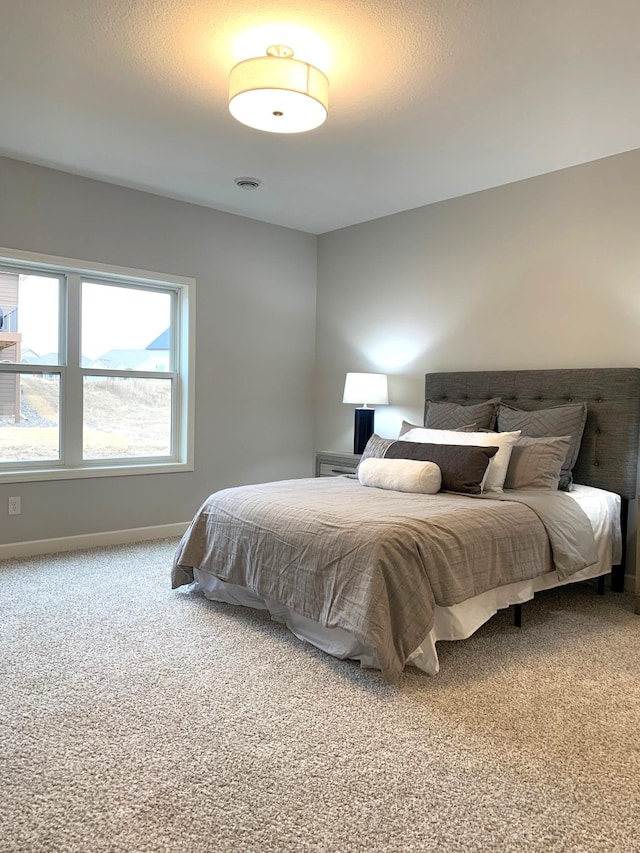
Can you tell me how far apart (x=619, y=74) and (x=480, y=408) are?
76.9 inches

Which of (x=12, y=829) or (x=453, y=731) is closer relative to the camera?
(x=12, y=829)

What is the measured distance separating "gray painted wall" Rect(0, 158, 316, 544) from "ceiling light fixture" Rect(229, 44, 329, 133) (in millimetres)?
2027

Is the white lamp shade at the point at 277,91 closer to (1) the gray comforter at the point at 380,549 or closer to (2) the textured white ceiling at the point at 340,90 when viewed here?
(2) the textured white ceiling at the point at 340,90

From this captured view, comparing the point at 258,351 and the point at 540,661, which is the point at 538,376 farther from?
the point at 258,351

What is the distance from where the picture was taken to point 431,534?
252cm

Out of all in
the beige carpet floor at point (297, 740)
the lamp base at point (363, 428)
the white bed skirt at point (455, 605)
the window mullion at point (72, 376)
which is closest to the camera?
the beige carpet floor at point (297, 740)

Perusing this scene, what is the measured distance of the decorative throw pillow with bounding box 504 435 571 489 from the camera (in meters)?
3.37

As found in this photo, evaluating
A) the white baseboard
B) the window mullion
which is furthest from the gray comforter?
the window mullion

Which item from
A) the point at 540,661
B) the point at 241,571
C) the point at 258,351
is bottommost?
the point at 540,661

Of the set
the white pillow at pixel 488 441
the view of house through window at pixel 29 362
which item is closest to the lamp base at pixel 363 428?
the white pillow at pixel 488 441

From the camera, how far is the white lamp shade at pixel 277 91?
2461 mm

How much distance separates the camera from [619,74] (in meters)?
2.74

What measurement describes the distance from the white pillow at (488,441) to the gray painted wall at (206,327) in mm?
1699

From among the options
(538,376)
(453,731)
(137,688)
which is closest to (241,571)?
(137,688)
